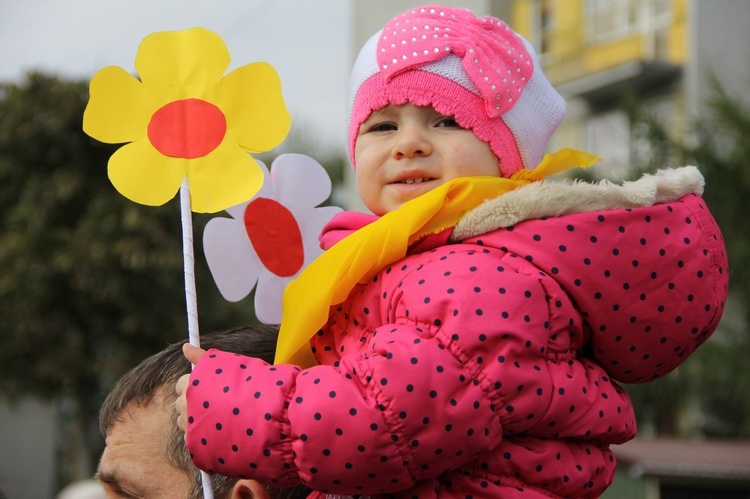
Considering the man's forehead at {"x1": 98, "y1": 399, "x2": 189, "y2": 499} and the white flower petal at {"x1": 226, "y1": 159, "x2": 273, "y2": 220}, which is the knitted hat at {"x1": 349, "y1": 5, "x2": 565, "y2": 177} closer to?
the white flower petal at {"x1": 226, "y1": 159, "x2": 273, "y2": 220}

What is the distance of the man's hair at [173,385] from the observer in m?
2.23

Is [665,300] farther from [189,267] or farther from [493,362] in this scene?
[189,267]

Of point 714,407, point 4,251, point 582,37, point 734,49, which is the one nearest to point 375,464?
point 4,251

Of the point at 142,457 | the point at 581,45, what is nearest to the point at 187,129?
the point at 142,457

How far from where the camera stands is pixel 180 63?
86.2 inches

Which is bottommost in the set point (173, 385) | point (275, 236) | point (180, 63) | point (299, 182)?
point (173, 385)

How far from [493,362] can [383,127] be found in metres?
0.65

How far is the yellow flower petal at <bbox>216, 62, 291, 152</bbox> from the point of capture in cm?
218

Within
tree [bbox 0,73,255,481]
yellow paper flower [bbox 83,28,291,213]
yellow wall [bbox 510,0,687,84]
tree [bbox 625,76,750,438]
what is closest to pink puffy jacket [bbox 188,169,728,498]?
yellow paper flower [bbox 83,28,291,213]

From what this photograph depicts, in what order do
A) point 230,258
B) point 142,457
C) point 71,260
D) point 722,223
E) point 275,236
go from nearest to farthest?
1. point 142,457
2. point 230,258
3. point 275,236
4. point 722,223
5. point 71,260

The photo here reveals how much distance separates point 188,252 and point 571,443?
0.80 m

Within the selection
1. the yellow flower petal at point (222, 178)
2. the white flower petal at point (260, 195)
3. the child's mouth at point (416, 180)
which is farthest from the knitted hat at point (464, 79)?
the white flower petal at point (260, 195)

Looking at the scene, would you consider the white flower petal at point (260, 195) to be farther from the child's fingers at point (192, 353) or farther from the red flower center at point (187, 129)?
the child's fingers at point (192, 353)

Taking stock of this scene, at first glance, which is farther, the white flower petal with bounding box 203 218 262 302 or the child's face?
the white flower petal with bounding box 203 218 262 302
